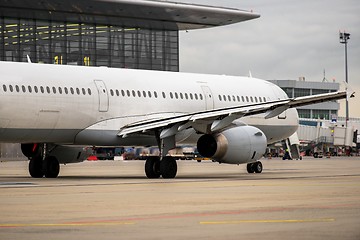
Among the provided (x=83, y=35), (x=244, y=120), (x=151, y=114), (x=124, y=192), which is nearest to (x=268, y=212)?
(x=124, y=192)

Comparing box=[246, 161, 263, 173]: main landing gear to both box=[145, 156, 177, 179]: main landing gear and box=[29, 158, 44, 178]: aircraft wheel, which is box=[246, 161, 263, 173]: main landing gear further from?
box=[29, 158, 44, 178]: aircraft wheel

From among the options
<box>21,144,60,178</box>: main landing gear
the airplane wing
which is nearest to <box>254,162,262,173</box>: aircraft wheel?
the airplane wing

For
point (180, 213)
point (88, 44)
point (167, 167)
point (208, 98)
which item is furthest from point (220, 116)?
point (88, 44)

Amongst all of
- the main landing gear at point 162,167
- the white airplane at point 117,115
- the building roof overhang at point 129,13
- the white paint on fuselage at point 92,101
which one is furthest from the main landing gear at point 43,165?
the building roof overhang at point 129,13

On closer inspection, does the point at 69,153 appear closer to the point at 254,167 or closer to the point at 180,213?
the point at 254,167

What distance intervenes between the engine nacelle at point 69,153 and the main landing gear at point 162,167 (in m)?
4.70

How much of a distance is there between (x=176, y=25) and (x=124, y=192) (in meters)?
83.6

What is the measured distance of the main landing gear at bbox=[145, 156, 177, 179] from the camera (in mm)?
31781

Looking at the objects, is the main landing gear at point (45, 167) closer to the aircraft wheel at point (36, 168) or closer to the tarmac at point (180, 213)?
the aircraft wheel at point (36, 168)

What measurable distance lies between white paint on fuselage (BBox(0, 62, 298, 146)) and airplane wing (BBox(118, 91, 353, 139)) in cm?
146

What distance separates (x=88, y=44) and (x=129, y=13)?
769 centimetres

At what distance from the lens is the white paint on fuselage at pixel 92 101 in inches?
1180

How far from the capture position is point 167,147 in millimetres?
32156

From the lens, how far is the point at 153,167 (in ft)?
106
